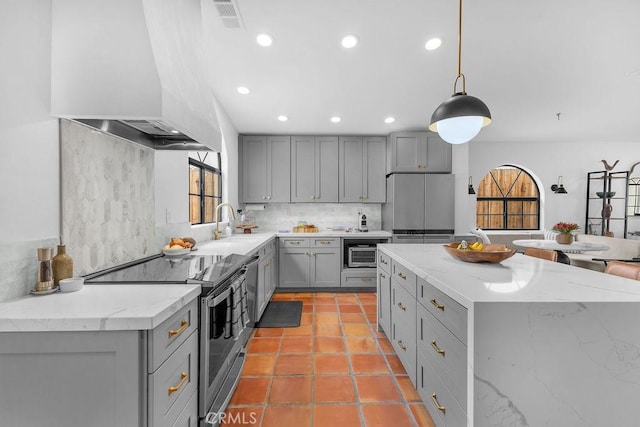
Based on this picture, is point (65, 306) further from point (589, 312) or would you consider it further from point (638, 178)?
point (638, 178)

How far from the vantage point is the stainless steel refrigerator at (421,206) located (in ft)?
15.0

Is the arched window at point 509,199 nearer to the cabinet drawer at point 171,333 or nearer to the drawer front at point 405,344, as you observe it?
the drawer front at point 405,344

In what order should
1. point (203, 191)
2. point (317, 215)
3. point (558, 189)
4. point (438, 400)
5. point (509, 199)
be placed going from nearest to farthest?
point (438, 400), point (203, 191), point (317, 215), point (558, 189), point (509, 199)

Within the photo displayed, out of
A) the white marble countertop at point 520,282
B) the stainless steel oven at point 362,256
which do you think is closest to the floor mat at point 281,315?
the stainless steel oven at point 362,256

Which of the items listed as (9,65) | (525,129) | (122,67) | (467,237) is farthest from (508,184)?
(9,65)

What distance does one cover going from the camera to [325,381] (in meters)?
2.15

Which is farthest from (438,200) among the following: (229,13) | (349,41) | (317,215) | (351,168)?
(229,13)

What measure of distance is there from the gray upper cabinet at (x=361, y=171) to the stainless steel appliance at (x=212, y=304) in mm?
3039

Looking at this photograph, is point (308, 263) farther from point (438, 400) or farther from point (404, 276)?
point (438, 400)

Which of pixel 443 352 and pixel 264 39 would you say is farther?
pixel 264 39

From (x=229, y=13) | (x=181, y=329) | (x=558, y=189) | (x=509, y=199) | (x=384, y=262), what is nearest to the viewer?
(x=181, y=329)

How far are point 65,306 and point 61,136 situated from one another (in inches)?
35.5

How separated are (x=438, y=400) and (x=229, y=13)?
2828 mm

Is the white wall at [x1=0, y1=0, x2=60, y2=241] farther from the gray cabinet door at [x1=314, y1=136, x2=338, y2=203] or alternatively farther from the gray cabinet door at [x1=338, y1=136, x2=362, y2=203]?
the gray cabinet door at [x1=338, y1=136, x2=362, y2=203]
